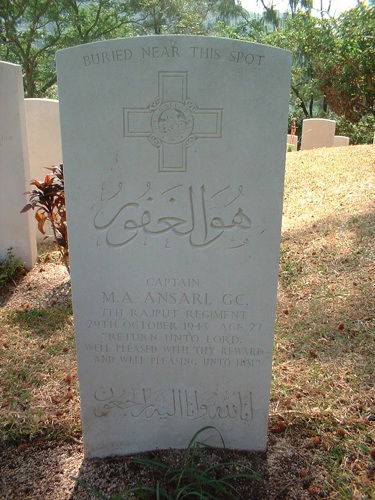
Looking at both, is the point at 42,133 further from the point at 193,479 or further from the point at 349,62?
the point at 349,62

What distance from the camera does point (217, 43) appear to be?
1.79 meters

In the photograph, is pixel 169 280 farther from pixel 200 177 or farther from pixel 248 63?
pixel 248 63

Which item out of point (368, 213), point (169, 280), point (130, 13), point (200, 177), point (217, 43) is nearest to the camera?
point (217, 43)

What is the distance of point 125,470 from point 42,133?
15.1ft

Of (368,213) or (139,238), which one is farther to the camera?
(368,213)

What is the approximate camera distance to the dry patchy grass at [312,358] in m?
2.34

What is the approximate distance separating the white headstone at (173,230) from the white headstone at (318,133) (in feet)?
32.1

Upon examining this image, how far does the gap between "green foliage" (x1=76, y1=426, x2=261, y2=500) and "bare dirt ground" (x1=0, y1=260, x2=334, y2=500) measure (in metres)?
0.05

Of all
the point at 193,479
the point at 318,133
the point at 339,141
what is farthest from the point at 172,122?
the point at 339,141

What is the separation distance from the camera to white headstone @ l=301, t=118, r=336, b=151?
11.1 meters

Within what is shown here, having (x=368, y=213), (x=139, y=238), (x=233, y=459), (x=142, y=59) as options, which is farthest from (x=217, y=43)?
(x=368, y=213)

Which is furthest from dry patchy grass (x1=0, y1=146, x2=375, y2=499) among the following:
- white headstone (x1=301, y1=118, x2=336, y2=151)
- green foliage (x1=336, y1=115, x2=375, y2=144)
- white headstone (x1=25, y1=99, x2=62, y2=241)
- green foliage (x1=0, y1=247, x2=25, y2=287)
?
green foliage (x1=336, y1=115, x2=375, y2=144)

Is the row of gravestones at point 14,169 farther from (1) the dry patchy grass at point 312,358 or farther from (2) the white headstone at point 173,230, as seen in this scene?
(2) the white headstone at point 173,230

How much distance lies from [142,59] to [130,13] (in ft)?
67.7
